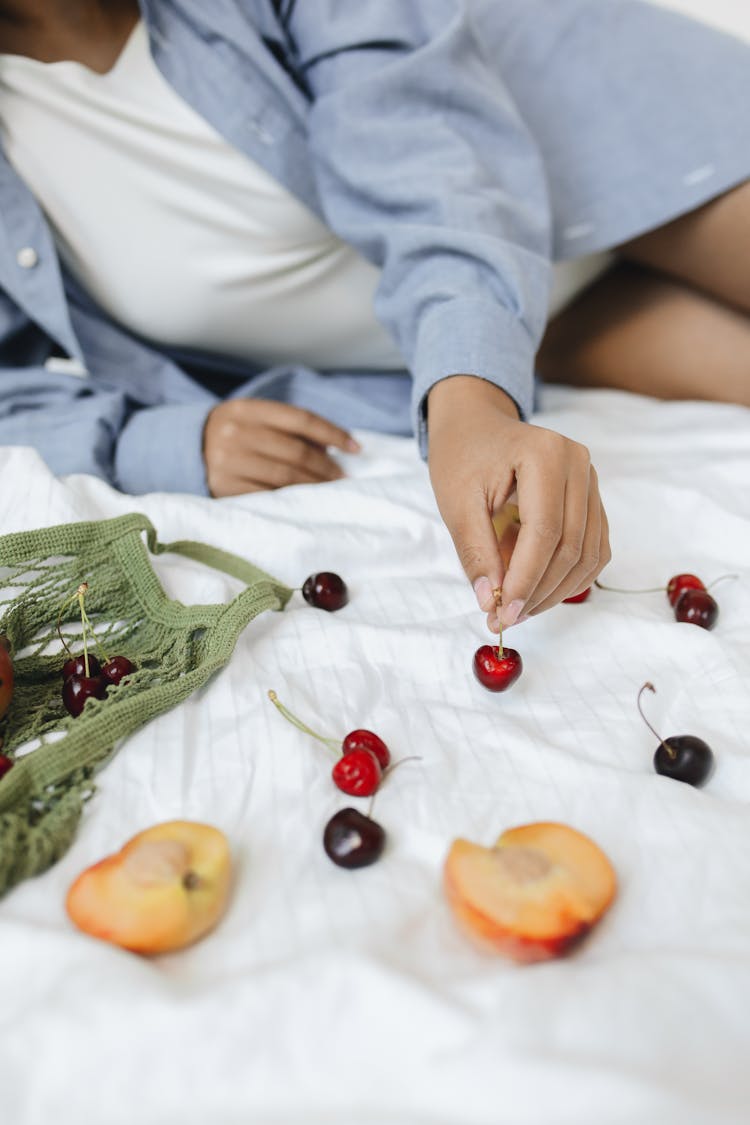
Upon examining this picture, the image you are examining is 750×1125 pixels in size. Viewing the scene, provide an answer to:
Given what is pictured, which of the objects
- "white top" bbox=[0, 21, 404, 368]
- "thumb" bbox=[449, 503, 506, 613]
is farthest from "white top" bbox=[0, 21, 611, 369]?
"thumb" bbox=[449, 503, 506, 613]

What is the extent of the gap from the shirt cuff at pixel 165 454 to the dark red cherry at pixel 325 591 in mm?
245

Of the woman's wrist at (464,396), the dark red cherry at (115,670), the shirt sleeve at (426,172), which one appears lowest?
the dark red cherry at (115,670)

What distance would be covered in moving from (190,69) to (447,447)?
50cm

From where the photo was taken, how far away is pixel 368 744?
1.50 ft

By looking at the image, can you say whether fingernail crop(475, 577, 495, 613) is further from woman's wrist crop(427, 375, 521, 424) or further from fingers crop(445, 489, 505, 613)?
woman's wrist crop(427, 375, 521, 424)

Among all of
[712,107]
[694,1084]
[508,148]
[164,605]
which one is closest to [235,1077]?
[694,1084]

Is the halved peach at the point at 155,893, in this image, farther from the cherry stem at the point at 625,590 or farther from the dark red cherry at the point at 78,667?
the cherry stem at the point at 625,590

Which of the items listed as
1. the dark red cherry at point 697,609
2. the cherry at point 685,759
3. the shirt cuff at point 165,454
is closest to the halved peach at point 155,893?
the cherry at point 685,759

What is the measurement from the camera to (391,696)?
→ 52 centimetres

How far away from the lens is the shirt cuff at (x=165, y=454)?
81 centimetres

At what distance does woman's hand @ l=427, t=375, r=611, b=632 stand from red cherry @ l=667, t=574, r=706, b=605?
110 millimetres

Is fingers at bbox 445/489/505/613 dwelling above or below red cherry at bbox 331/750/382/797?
above

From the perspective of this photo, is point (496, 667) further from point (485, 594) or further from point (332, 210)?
point (332, 210)

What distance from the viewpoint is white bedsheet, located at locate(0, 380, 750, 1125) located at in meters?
0.30
